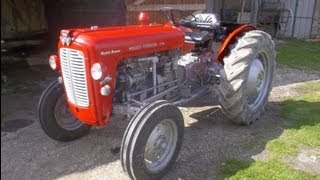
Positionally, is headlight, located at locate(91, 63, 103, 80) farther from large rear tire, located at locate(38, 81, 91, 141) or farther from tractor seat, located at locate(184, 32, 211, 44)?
tractor seat, located at locate(184, 32, 211, 44)

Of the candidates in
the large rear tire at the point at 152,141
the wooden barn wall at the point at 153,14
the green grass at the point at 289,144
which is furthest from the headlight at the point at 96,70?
the wooden barn wall at the point at 153,14

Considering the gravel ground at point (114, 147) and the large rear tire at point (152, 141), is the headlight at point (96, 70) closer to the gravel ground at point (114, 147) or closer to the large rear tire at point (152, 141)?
the large rear tire at point (152, 141)

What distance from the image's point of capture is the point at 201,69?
4672 mm

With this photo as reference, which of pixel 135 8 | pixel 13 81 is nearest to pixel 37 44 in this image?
pixel 135 8

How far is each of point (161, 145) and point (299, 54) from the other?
789 cm

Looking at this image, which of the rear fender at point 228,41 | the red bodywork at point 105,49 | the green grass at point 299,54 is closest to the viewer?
the red bodywork at point 105,49

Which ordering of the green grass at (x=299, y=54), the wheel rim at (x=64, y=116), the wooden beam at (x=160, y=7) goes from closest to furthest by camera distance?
the wheel rim at (x=64, y=116) < the wooden beam at (x=160, y=7) < the green grass at (x=299, y=54)

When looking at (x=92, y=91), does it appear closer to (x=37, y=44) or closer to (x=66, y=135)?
(x=66, y=135)

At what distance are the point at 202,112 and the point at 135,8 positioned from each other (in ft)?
9.91

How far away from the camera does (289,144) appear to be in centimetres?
414

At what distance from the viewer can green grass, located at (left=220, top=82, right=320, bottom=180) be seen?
345cm

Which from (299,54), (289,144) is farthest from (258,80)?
(299,54)

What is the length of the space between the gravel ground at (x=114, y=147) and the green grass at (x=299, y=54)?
4.05 metres

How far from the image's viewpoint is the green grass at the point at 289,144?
3.45 meters
